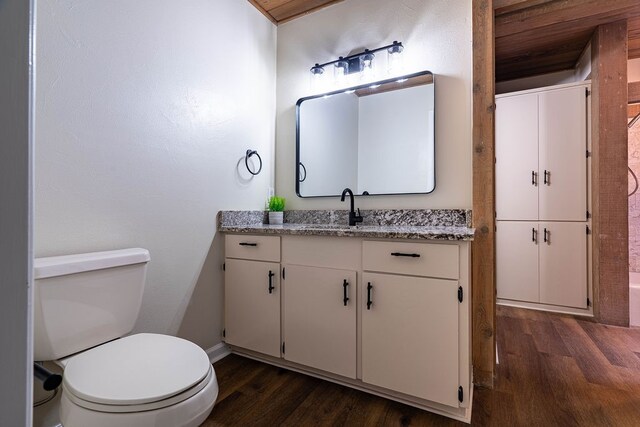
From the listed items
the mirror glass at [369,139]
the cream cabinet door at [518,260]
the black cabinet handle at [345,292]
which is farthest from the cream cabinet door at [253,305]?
the cream cabinet door at [518,260]

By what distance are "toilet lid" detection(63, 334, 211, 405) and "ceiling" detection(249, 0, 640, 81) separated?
2.30m

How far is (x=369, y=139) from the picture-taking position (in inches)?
85.7

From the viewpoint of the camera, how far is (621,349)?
2125 millimetres

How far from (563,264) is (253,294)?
276 cm

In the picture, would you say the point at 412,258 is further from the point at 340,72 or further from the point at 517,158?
the point at 517,158

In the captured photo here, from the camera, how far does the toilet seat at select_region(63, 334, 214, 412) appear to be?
2.76ft

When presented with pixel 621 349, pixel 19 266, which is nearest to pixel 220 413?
pixel 19 266

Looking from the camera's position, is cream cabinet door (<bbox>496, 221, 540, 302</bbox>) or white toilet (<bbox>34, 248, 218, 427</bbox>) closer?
white toilet (<bbox>34, 248, 218, 427</bbox>)

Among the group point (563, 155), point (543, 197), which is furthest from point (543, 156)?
point (543, 197)

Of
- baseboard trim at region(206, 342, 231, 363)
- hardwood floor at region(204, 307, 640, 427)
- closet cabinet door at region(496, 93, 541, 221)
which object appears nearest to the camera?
hardwood floor at region(204, 307, 640, 427)

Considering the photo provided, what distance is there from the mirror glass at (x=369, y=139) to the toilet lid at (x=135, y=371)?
4.86ft

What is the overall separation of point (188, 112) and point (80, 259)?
0.98 metres

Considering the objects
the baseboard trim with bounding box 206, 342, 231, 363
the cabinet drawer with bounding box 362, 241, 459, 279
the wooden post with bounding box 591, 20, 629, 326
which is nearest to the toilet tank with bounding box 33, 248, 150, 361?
the baseboard trim with bounding box 206, 342, 231, 363

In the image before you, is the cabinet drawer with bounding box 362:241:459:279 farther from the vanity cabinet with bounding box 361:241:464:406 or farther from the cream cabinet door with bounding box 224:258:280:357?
the cream cabinet door with bounding box 224:258:280:357
